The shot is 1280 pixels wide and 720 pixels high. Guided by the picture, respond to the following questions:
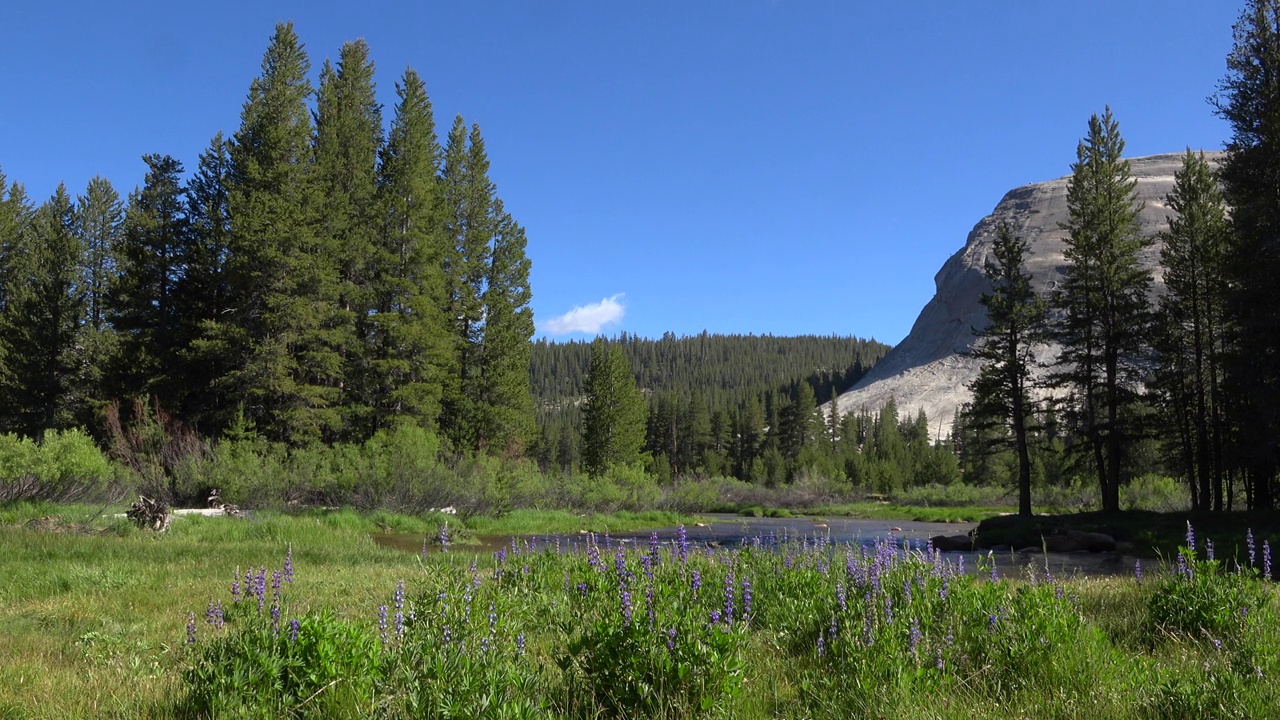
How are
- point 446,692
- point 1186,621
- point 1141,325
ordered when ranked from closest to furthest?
point 446,692 < point 1186,621 < point 1141,325

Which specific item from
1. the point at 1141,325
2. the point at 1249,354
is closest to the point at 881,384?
the point at 1141,325

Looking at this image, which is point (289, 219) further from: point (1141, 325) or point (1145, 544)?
point (1141, 325)

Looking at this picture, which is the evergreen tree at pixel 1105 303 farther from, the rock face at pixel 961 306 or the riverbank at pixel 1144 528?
the rock face at pixel 961 306

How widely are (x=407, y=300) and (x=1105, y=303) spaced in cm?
2834

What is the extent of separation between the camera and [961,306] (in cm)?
11362

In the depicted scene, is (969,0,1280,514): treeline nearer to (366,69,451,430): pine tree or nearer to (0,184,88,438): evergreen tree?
(366,69,451,430): pine tree

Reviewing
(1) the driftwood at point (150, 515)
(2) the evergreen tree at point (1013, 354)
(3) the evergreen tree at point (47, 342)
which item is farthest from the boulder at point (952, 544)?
(3) the evergreen tree at point (47, 342)

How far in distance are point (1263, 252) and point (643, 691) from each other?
2481 cm

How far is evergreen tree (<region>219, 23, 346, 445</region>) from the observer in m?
26.2

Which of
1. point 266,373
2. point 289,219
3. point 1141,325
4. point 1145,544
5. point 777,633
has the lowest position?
point 1145,544

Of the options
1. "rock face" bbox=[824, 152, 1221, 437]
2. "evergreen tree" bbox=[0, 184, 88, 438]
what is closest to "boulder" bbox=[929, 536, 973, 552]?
"evergreen tree" bbox=[0, 184, 88, 438]

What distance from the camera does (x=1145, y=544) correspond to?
21656 millimetres

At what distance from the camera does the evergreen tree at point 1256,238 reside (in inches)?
828

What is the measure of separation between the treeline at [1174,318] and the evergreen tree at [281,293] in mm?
27286
